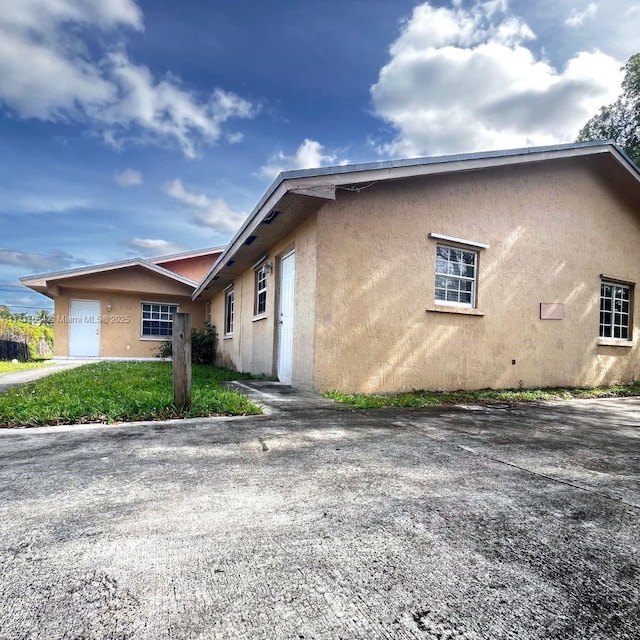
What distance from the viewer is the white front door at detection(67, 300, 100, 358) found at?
52.1 ft

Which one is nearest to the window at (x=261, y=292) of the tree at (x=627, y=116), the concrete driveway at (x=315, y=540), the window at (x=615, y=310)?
the concrete driveway at (x=315, y=540)

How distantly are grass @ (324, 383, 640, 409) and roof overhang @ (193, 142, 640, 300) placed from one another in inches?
112

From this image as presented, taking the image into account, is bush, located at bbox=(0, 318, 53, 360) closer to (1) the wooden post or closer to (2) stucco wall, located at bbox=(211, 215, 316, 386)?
(2) stucco wall, located at bbox=(211, 215, 316, 386)

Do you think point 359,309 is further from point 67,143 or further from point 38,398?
point 67,143

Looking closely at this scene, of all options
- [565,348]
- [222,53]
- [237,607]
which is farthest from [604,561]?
[222,53]

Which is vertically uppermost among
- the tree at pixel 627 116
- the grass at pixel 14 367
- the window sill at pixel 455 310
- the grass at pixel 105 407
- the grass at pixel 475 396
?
the tree at pixel 627 116

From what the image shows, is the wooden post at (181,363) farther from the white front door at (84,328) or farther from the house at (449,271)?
the white front door at (84,328)

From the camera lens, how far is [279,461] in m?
2.65

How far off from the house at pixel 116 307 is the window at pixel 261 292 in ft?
24.1

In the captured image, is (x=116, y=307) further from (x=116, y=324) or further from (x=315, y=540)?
(x=315, y=540)

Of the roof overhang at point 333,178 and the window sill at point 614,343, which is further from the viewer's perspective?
the window sill at point 614,343

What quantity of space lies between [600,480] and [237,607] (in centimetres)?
234

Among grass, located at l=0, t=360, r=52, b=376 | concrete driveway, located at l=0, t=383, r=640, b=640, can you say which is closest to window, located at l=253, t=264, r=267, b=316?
concrete driveway, located at l=0, t=383, r=640, b=640

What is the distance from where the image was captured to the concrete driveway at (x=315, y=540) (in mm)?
1114
